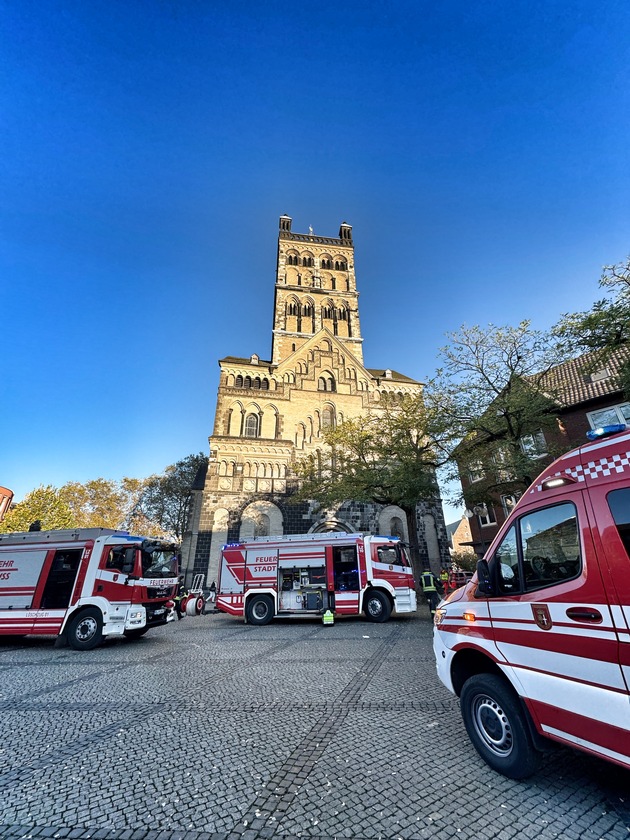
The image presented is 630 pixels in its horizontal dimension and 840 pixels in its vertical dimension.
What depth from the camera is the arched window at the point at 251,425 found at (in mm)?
27531

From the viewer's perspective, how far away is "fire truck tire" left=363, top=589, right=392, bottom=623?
13.2 m

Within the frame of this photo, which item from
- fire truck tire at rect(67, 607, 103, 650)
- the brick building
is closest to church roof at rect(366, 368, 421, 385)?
the brick building

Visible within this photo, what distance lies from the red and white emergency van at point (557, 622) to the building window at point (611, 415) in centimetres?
1758

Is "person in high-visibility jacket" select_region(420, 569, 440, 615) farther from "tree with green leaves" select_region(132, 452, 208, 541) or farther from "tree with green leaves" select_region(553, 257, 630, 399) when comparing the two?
"tree with green leaves" select_region(132, 452, 208, 541)

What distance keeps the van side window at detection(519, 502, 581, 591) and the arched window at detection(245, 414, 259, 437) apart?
25.0 metres

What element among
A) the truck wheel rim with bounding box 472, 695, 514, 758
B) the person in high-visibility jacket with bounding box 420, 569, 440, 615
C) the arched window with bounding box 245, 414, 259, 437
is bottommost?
the truck wheel rim with bounding box 472, 695, 514, 758

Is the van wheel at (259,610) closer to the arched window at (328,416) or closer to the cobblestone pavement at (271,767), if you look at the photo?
the cobblestone pavement at (271,767)

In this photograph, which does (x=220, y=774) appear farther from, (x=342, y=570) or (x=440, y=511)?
(x=440, y=511)

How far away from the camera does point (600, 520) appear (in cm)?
275

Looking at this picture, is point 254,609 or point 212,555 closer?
point 254,609

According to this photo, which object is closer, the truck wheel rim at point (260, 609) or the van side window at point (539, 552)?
the van side window at point (539, 552)

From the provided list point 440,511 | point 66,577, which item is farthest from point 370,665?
point 440,511

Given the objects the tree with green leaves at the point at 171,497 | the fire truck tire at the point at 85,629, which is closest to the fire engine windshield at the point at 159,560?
the fire truck tire at the point at 85,629

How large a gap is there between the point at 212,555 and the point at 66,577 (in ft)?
46.0
